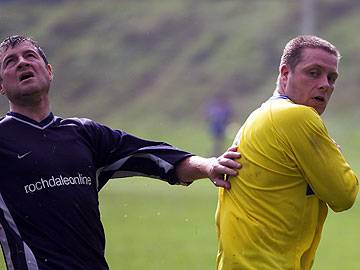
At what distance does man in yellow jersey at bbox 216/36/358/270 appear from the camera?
498 cm

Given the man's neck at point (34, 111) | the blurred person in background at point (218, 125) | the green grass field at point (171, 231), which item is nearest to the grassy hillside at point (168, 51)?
the blurred person in background at point (218, 125)

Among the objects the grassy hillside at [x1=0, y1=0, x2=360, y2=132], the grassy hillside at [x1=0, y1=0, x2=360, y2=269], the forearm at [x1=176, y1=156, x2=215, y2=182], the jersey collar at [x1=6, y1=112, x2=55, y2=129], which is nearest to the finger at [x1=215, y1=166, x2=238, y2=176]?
the forearm at [x1=176, y1=156, x2=215, y2=182]

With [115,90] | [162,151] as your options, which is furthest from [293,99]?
[115,90]

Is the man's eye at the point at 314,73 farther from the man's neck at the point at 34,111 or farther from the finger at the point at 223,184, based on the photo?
the man's neck at the point at 34,111

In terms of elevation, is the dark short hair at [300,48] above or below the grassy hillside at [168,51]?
below

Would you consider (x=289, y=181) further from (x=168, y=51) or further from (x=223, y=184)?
(x=168, y=51)

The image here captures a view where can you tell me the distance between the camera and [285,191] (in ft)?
16.5

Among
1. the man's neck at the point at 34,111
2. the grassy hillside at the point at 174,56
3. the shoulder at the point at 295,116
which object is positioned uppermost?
A: the grassy hillside at the point at 174,56

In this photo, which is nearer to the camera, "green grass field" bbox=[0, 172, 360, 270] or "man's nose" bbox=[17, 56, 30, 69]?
"man's nose" bbox=[17, 56, 30, 69]

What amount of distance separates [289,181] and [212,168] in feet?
1.52

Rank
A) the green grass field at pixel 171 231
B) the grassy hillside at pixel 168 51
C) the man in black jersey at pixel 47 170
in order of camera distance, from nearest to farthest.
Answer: the man in black jersey at pixel 47 170
the green grass field at pixel 171 231
the grassy hillside at pixel 168 51

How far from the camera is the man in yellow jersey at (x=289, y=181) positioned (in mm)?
4977

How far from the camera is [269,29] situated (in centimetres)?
4712

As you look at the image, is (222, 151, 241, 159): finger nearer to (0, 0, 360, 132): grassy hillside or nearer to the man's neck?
the man's neck
